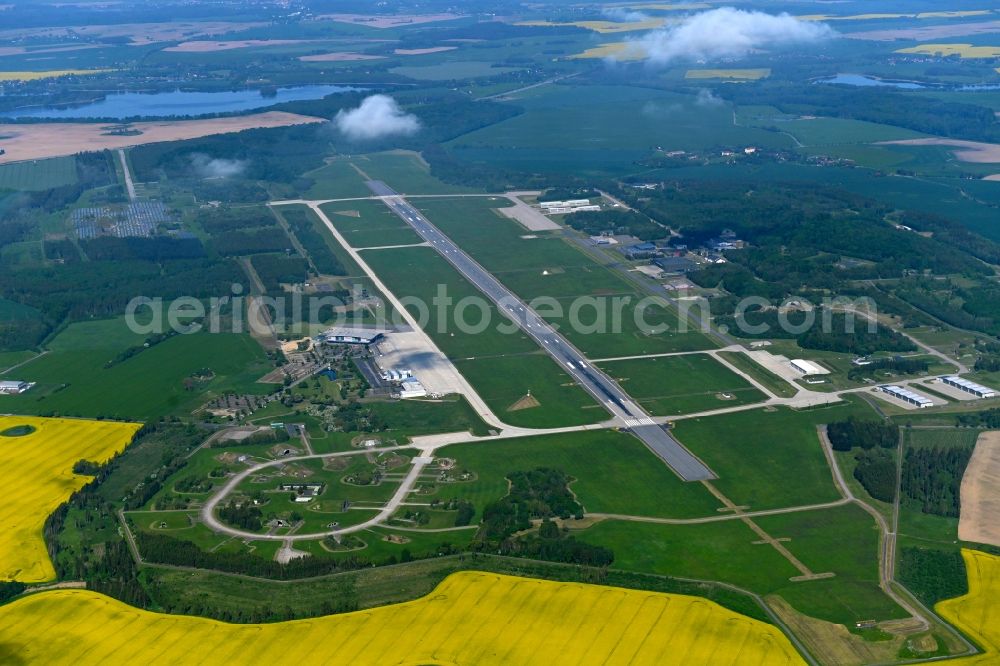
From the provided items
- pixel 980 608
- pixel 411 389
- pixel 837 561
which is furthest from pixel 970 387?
pixel 411 389

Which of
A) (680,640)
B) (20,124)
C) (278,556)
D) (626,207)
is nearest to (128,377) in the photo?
(278,556)

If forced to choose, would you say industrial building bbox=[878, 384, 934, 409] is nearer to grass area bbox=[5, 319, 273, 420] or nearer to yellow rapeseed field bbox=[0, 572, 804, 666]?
yellow rapeseed field bbox=[0, 572, 804, 666]

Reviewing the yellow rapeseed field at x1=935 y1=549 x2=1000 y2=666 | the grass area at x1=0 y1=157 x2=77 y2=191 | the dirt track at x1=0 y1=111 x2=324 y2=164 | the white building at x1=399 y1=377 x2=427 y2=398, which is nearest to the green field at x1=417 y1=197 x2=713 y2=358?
the white building at x1=399 y1=377 x2=427 y2=398

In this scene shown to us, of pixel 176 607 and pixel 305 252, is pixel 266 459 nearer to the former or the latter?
pixel 176 607

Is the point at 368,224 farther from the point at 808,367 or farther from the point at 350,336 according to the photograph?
the point at 808,367

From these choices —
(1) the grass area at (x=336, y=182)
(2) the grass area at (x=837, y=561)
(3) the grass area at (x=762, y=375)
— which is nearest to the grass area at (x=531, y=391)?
(3) the grass area at (x=762, y=375)
